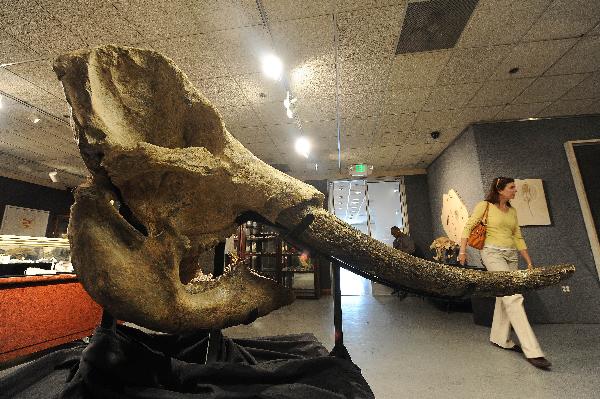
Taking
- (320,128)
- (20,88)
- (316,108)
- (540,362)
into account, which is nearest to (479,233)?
(540,362)

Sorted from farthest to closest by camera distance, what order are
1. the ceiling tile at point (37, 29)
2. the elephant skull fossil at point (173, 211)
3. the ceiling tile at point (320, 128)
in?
the ceiling tile at point (320, 128)
the ceiling tile at point (37, 29)
the elephant skull fossil at point (173, 211)

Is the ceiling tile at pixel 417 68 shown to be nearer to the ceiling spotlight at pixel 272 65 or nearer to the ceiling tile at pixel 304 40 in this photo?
the ceiling tile at pixel 304 40

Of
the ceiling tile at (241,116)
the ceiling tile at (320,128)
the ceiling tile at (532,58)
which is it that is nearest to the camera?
the ceiling tile at (532,58)

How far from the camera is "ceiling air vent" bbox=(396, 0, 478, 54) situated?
279 centimetres

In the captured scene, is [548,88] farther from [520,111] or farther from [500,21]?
[500,21]

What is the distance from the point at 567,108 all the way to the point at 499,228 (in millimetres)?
3254

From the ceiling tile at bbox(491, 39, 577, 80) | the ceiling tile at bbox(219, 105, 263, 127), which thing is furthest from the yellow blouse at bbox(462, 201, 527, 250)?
the ceiling tile at bbox(219, 105, 263, 127)

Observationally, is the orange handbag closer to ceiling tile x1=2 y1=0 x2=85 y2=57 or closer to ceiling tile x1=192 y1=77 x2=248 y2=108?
ceiling tile x1=192 y1=77 x2=248 y2=108

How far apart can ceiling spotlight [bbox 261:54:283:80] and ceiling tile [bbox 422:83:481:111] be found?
2.18 meters

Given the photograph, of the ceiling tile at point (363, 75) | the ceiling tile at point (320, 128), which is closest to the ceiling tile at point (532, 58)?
the ceiling tile at point (363, 75)

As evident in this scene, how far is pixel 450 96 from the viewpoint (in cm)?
433

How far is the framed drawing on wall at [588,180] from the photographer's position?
4405 mm

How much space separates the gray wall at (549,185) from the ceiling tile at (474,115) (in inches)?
6.1

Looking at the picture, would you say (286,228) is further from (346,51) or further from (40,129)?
(40,129)
